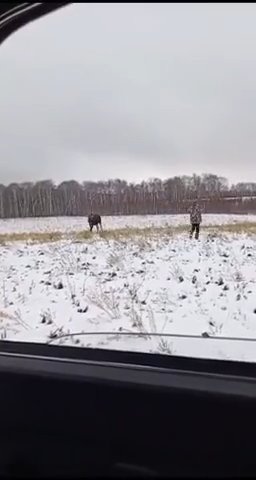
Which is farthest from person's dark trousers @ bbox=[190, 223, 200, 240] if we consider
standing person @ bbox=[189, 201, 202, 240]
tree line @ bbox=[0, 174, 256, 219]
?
tree line @ bbox=[0, 174, 256, 219]

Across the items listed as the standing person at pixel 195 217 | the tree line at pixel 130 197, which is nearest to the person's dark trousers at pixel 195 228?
the standing person at pixel 195 217

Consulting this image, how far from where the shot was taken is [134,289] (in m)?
4.47

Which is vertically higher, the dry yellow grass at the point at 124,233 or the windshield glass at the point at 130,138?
the windshield glass at the point at 130,138

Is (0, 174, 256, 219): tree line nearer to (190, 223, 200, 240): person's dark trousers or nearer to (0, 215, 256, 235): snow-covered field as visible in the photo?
(0, 215, 256, 235): snow-covered field

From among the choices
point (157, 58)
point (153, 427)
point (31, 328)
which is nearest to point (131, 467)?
point (153, 427)

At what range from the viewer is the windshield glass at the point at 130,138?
1851 millimetres

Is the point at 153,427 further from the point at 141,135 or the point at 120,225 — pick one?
the point at 141,135

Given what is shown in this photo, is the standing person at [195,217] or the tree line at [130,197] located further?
the standing person at [195,217]

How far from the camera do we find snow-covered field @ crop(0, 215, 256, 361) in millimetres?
2018

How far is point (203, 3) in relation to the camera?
5.30 feet

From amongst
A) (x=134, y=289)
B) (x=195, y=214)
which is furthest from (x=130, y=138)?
(x=134, y=289)

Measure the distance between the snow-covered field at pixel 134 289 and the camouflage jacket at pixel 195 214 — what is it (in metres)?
0.05

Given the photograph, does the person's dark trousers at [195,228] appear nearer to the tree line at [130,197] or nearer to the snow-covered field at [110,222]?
the snow-covered field at [110,222]

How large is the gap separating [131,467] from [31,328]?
3.71ft
